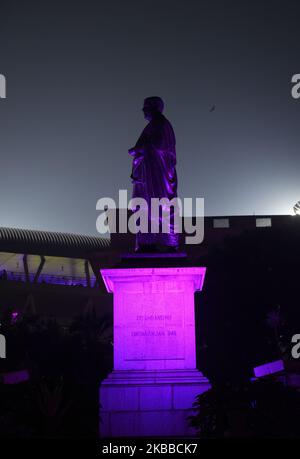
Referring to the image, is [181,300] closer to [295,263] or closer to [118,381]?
[118,381]

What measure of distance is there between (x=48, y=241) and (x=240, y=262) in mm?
40369

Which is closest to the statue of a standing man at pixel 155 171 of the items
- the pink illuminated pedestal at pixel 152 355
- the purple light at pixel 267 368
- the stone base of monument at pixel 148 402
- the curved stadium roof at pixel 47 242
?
the pink illuminated pedestal at pixel 152 355

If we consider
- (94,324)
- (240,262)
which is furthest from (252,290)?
(94,324)

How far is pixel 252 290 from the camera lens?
31.9m

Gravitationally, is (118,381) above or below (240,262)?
below

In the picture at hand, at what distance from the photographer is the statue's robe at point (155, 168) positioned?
14.6m

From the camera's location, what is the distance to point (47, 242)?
2744 inches

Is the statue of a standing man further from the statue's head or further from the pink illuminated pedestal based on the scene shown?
the pink illuminated pedestal

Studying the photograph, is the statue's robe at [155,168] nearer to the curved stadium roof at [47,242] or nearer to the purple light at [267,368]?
the purple light at [267,368]

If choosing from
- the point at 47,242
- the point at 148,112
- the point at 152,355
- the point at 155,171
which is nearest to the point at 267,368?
the point at 152,355

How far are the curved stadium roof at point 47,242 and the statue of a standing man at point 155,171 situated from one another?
53.5 metres

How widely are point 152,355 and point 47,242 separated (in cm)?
5794
